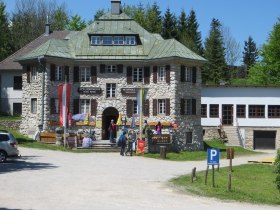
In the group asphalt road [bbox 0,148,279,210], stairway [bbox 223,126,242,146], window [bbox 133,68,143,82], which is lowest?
asphalt road [bbox 0,148,279,210]

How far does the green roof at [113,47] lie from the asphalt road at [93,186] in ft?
48.7

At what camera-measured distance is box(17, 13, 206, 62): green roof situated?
4766 centimetres

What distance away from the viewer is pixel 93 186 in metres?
22.1

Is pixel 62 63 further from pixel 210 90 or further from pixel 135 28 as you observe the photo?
A: pixel 210 90

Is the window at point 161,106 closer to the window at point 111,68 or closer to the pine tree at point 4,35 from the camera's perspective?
the window at point 111,68

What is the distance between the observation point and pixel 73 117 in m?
46.4

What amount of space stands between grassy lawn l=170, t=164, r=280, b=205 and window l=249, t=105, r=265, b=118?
22116mm

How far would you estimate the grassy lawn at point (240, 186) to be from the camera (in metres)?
21.1

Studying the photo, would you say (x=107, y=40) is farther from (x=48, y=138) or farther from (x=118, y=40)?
(x=48, y=138)

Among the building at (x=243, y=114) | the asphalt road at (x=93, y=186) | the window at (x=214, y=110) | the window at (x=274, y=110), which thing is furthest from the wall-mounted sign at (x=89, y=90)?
the window at (x=274, y=110)

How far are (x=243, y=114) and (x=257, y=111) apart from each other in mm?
1460

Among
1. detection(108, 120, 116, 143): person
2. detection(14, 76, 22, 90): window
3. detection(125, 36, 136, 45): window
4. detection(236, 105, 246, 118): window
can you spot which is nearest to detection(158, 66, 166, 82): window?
detection(125, 36, 136, 45): window

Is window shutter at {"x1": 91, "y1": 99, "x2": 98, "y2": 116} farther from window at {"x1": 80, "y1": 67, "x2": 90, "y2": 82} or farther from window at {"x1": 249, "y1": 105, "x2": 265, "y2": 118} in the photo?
window at {"x1": 249, "y1": 105, "x2": 265, "y2": 118}

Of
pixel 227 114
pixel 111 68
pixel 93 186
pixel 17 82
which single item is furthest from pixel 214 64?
pixel 93 186
